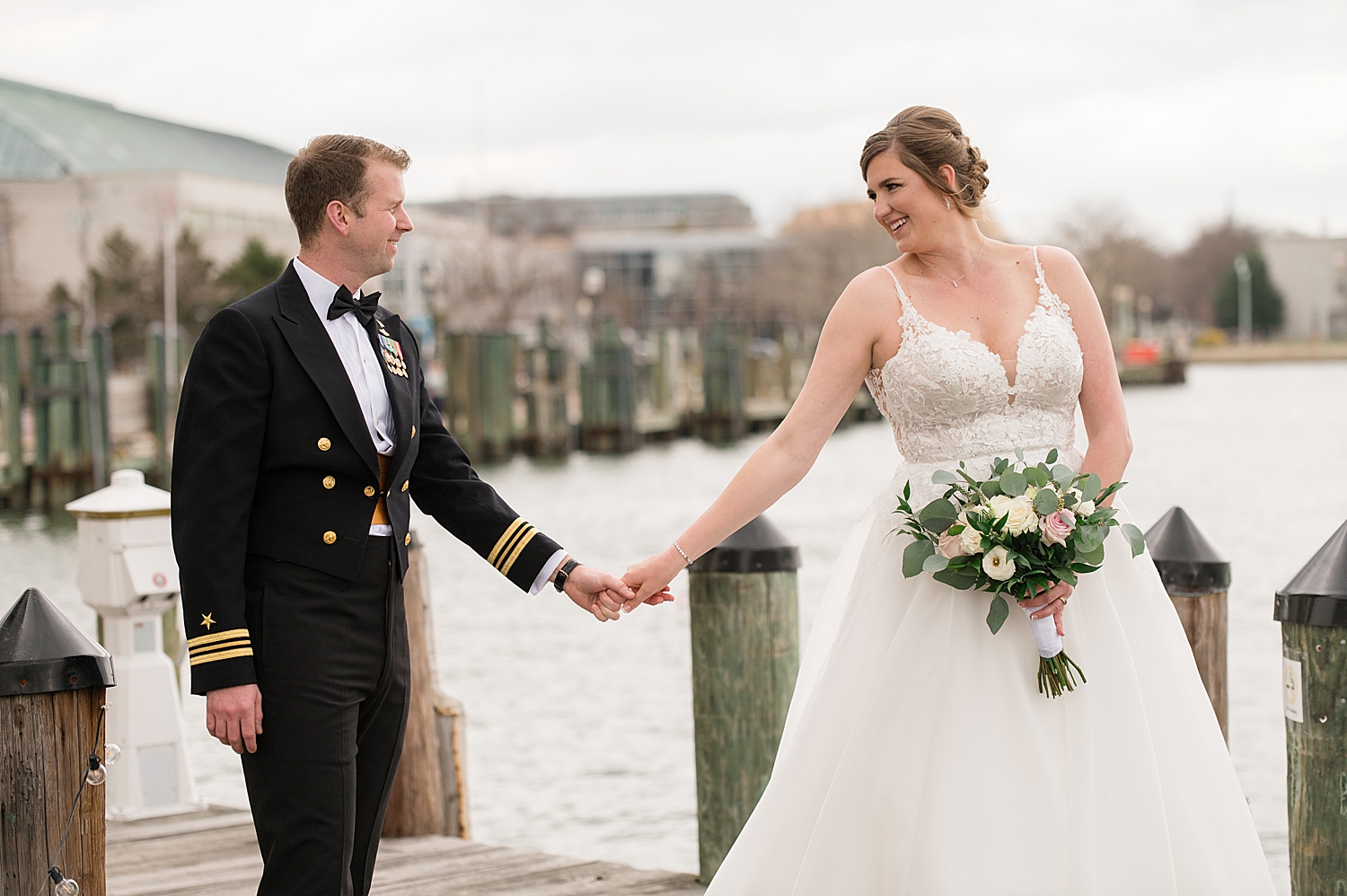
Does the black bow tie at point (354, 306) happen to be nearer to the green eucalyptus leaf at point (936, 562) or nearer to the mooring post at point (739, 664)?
the green eucalyptus leaf at point (936, 562)

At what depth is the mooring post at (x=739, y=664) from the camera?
4.02m

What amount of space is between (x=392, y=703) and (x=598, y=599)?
2.53 feet

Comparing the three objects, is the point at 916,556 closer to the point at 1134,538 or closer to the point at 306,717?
the point at 1134,538

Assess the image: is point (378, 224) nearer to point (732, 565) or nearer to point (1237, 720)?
point (732, 565)

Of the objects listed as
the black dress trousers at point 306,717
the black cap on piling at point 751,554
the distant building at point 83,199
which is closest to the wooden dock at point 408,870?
the black cap on piling at point 751,554

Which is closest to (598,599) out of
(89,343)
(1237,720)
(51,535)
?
(1237,720)

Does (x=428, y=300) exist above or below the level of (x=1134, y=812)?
above

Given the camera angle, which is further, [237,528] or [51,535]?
[51,535]

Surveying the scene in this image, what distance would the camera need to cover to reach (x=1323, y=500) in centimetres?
2245

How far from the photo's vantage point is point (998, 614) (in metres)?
2.80

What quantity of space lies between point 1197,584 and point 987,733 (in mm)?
1516

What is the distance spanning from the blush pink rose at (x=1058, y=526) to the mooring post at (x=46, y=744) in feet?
6.24

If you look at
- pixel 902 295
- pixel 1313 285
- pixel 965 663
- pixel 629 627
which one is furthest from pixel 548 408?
pixel 1313 285

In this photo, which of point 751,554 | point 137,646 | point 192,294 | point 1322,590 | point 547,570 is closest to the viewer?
point 1322,590
